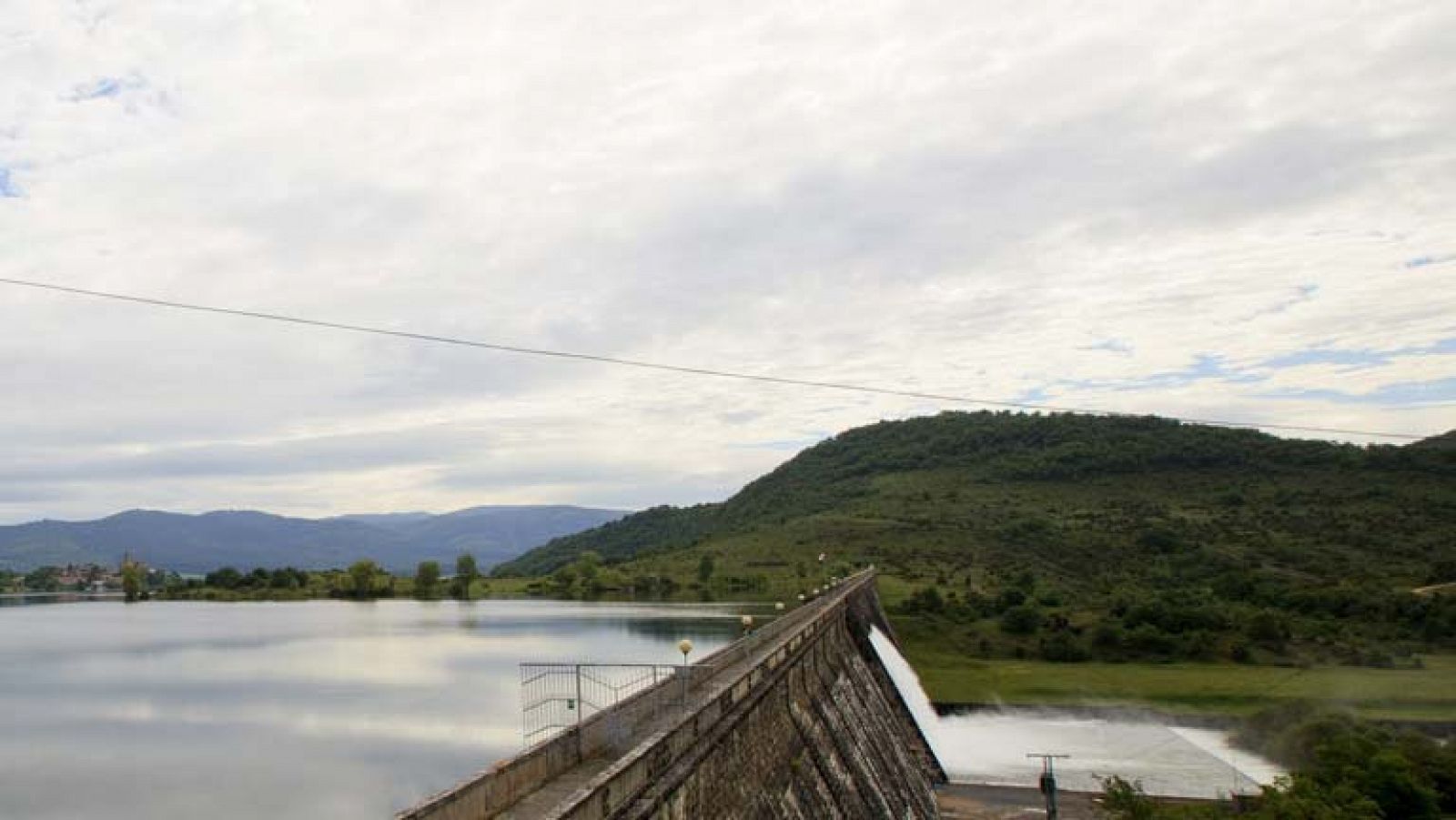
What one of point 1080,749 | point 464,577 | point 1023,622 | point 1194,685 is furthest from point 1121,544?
point 464,577

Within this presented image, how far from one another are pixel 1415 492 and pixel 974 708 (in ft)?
260

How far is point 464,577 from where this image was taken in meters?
149

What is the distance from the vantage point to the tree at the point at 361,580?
14312cm

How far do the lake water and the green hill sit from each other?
77.4 ft

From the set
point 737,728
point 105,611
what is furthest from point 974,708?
point 105,611

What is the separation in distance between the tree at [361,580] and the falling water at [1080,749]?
336ft

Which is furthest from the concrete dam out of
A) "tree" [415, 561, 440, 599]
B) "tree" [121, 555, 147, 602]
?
"tree" [121, 555, 147, 602]

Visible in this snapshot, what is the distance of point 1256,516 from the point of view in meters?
111

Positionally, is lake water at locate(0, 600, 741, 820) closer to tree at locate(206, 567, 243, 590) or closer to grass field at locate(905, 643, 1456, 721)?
grass field at locate(905, 643, 1456, 721)

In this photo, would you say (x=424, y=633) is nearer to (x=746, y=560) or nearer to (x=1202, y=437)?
(x=746, y=560)

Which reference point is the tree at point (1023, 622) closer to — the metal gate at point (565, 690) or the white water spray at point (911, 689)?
the white water spray at point (911, 689)

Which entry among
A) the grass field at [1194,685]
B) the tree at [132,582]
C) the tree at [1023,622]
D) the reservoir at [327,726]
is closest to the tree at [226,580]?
the tree at [132,582]

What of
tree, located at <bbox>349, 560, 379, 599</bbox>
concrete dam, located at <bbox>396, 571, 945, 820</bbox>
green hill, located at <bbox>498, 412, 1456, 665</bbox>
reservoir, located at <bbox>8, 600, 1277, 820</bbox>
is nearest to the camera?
concrete dam, located at <bbox>396, 571, 945, 820</bbox>

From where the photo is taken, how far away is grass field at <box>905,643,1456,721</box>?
5881 cm
